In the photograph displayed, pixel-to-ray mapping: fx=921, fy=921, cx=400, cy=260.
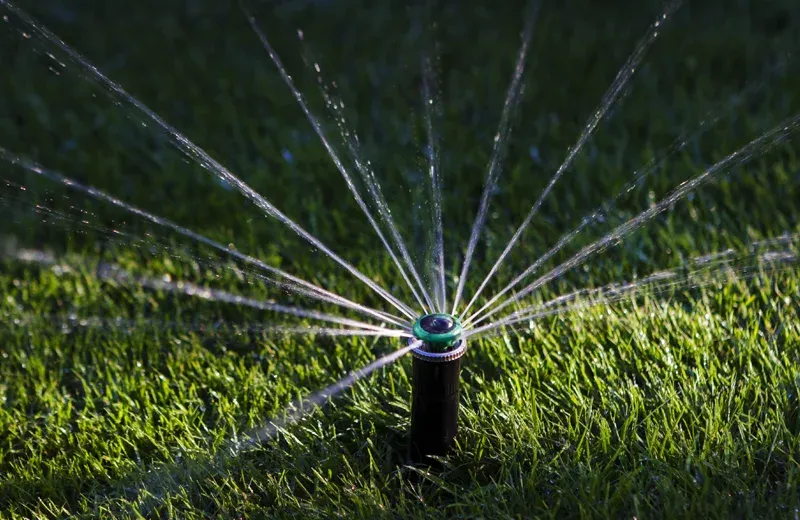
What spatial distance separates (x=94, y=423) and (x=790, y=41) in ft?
13.4

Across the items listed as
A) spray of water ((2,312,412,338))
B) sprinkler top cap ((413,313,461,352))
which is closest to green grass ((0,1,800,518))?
spray of water ((2,312,412,338))

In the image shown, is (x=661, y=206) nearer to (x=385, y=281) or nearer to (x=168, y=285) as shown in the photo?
(x=385, y=281)

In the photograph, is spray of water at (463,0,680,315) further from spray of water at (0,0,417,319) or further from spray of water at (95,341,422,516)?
spray of water at (95,341,422,516)

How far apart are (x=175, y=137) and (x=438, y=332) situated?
2765mm

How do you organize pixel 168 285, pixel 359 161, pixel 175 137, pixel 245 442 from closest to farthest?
1. pixel 245 442
2. pixel 168 285
3. pixel 359 161
4. pixel 175 137

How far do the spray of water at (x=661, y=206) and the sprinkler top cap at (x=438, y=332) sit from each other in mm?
724

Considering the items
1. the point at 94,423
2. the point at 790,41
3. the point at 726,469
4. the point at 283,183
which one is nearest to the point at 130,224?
the point at 283,183

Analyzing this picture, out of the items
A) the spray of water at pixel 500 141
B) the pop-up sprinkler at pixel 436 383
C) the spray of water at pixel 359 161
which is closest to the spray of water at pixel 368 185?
the spray of water at pixel 359 161

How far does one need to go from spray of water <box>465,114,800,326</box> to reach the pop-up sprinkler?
1.99ft

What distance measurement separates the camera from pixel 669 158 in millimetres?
4031

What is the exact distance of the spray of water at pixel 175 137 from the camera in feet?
11.3

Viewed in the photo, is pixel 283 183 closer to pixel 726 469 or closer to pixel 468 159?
pixel 468 159

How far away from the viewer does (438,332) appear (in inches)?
82.3

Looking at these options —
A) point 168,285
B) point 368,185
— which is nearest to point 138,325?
point 168,285
